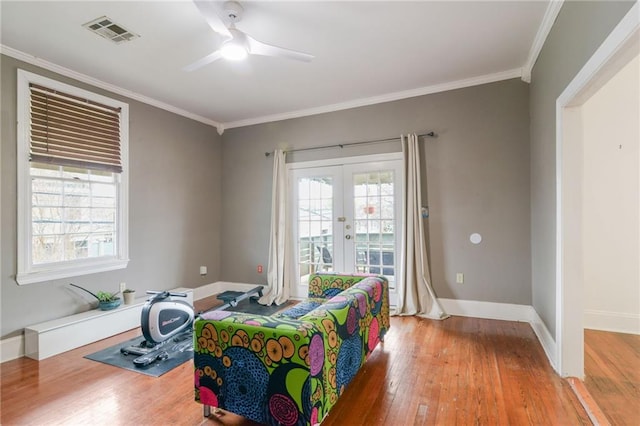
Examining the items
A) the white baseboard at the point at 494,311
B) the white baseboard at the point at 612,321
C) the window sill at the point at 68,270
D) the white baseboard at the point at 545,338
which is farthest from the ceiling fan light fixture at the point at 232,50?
the white baseboard at the point at 612,321

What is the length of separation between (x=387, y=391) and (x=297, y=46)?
3009 mm

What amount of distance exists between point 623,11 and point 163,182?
4.68m

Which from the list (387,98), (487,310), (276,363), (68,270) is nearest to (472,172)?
(387,98)

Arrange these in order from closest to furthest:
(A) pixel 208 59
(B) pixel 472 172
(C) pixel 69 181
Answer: (A) pixel 208 59 < (C) pixel 69 181 < (B) pixel 472 172

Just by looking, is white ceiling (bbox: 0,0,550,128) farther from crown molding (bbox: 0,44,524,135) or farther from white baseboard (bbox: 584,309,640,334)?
white baseboard (bbox: 584,309,640,334)

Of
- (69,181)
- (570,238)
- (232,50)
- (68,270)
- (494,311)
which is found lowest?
(494,311)

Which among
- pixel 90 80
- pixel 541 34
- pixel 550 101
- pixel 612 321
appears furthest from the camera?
pixel 90 80

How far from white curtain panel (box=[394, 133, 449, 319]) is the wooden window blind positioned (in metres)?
3.58

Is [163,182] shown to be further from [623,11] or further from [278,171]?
[623,11]

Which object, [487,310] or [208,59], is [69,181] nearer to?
[208,59]

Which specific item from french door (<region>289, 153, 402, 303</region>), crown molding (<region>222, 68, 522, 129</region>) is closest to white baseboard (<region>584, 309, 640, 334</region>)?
french door (<region>289, 153, 402, 303</region>)

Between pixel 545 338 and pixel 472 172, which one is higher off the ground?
pixel 472 172

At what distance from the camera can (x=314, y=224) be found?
189 inches

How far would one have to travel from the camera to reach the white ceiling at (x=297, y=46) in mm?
2471
